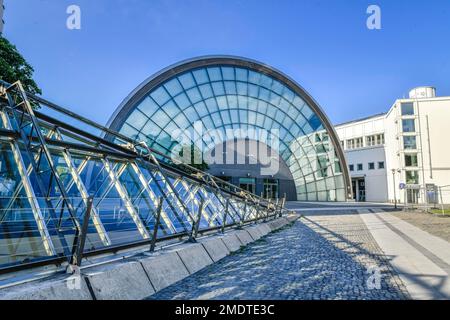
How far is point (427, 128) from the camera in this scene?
2034 inches

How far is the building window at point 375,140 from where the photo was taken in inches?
2380

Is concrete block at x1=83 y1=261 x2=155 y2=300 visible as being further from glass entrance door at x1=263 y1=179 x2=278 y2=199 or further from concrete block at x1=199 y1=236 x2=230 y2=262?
glass entrance door at x1=263 y1=179 x2=278 y2=199

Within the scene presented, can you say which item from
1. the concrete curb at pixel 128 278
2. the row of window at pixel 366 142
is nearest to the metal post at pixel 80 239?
the concrete curb at pixel 128 278

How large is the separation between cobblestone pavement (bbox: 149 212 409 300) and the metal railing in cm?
136

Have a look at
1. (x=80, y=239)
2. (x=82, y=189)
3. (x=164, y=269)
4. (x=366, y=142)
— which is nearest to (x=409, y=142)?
(x=366, y=142)

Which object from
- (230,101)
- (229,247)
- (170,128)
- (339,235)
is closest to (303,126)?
(230,101)

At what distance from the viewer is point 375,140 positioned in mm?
61375

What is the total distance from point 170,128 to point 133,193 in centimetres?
2519

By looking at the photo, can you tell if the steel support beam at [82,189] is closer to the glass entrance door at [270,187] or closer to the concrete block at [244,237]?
the concrete block at [244,237]

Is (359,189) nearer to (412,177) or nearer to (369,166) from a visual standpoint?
(369,166)

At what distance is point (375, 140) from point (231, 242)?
60.3 m

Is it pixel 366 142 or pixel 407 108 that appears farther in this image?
pixel 366 142

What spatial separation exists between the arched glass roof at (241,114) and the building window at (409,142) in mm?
17753

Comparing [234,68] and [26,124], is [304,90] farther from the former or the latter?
[26,124]
